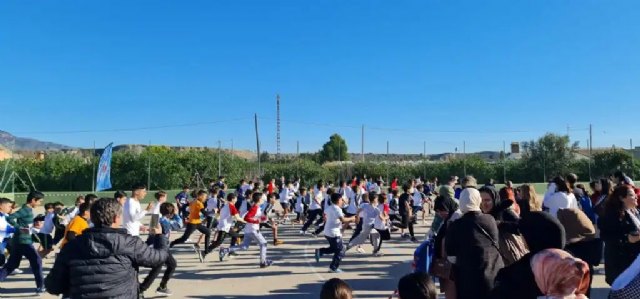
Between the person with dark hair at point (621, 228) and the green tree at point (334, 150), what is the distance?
45.2 meters

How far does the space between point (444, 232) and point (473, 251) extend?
0.67 m

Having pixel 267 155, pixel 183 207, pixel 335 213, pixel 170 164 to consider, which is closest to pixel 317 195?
pixel 183 207

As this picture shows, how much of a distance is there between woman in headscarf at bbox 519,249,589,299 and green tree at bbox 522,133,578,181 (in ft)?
126

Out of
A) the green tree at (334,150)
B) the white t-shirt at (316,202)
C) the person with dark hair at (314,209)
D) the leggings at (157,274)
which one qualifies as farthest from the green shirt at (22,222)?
the green tree at (334,150)

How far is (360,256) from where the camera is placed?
414 inches

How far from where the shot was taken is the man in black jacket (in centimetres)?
357

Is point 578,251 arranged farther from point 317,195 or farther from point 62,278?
point 317,195

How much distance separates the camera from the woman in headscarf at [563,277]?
96.0 inches

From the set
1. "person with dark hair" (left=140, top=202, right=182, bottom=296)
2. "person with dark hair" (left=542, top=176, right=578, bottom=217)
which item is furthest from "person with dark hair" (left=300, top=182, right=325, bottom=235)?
"person with dark hair" (left=542, top=176, right=578, bottom=217)

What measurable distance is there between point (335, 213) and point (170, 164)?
2516 cm

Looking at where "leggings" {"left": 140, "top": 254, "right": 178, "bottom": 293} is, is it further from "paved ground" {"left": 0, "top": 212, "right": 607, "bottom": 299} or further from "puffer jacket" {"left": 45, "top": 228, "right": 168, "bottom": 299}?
"puffer jacket" {"left": 45, "top": 228, "right": 168, "bottom": 299}

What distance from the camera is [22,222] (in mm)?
7637

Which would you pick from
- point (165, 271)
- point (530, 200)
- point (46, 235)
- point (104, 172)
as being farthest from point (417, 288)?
point (104, 172)

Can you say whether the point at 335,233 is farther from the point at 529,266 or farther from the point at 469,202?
the point at 529,266
